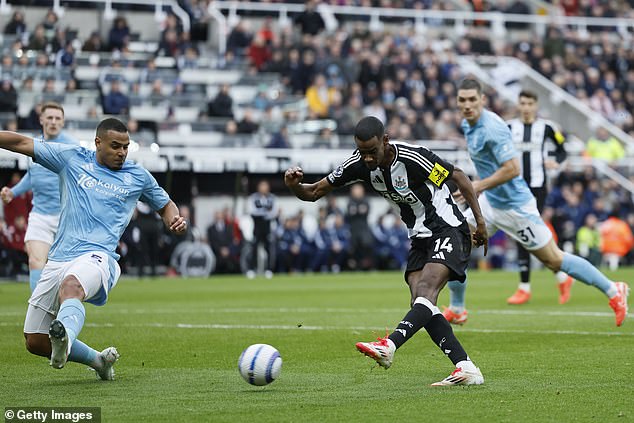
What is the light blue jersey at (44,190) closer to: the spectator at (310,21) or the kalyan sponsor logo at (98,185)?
the kalyan sponsor logo at (98,185)

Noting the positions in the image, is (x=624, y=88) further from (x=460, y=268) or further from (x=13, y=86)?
(x=460, y=268)

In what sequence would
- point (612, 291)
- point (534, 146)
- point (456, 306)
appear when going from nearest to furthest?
point (612, 291)
point (456, 306)
point (534, 146)

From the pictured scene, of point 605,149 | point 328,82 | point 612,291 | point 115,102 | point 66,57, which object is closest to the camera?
point 612,291

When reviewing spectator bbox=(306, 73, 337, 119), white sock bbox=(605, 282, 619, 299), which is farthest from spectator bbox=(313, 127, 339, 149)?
white sock bbox=(605, 282, 619, 299)

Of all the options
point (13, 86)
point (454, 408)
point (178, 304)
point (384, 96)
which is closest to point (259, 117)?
point (384, 96)

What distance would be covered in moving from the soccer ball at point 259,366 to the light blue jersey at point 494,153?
17.6 feet

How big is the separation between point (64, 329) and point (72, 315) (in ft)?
1.39

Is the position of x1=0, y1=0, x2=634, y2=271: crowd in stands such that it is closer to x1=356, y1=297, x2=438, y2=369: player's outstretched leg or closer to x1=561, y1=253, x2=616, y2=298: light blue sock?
x1=561, y1=253, x2=616, y2=298: light blue sock

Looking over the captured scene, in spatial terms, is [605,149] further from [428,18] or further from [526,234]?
[526,234]

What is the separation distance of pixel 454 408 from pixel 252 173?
67.9 ft

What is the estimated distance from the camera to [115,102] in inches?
1048

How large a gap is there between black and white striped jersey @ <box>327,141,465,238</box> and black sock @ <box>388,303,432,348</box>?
2.25 feet

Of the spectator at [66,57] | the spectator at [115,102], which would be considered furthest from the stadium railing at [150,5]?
the spectator at [115,102]

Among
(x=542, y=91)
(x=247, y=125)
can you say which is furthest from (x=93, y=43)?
(x=542, y=91)
